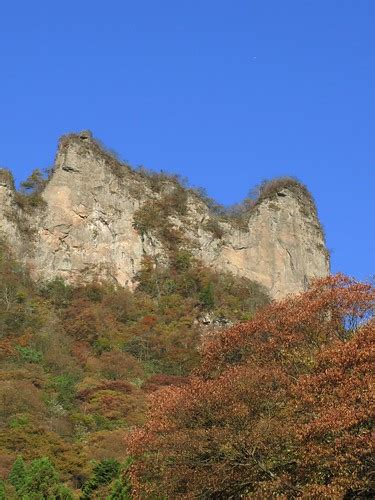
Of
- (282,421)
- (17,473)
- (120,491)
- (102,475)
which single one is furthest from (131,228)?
(282,421)

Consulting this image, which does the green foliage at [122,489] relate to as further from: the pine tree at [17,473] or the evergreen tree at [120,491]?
the pine tree at [17,473]

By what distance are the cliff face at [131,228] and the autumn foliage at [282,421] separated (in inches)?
1593

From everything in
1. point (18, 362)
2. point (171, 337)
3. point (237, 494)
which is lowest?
point (237, 494)

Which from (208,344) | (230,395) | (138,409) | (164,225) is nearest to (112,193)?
(164,225)

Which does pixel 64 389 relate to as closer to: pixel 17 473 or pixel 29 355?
pixel 29 355

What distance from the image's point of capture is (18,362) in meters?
47.8

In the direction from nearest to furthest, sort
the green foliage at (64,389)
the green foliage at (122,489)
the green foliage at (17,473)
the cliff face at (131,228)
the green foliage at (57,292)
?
the green foliage at (122,489)
the green foliage at (17,473)
the green foliage at (64,389)
the green foliage at (57,292)
the cliff face at (131,228)

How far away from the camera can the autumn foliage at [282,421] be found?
17.2m

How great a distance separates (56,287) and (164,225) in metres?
11.5

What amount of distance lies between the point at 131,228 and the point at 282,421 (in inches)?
1878

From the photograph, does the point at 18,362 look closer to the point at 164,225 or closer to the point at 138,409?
the point at 138,409

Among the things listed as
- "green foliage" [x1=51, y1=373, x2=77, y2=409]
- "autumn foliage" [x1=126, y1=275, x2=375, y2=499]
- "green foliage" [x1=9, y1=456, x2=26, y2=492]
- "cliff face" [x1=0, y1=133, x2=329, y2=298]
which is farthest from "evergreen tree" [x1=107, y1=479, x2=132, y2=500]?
"cliff face" [x1=0, y1=133, x2=329, y2=298]

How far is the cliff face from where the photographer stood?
206 ft

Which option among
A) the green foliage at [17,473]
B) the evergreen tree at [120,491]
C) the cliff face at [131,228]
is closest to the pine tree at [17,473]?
the green foliage at [17,473]
